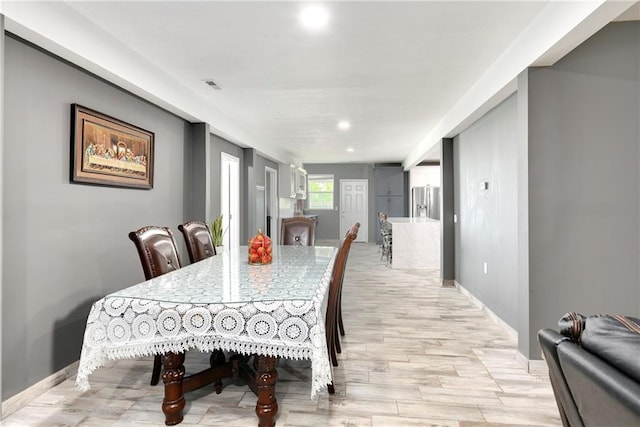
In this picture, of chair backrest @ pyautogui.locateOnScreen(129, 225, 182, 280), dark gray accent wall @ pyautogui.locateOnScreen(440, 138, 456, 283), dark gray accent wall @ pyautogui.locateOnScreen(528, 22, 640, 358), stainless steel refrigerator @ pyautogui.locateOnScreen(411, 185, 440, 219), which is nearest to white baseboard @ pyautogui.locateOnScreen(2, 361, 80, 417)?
chair backrest @ pyautogui.locateOnScreen(129, 225, 182, 280)

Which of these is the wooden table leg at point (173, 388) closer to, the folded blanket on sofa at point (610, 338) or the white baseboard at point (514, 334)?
the folded blanket on sofa at point (610, 338)

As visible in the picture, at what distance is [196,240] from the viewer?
298 centimetres

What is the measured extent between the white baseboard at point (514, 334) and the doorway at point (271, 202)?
423 centimetres

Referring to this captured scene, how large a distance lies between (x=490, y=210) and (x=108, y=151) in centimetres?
369

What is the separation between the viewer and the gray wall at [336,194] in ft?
34.4

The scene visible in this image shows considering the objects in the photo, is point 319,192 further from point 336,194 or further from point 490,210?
point 490,210

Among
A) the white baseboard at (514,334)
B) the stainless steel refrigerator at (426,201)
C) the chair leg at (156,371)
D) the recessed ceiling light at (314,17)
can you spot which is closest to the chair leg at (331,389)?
the chair leg at (156,371)

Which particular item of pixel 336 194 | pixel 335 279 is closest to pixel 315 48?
pixel 335 279

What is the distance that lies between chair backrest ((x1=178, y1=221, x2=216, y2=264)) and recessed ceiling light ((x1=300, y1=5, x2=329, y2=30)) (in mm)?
1894

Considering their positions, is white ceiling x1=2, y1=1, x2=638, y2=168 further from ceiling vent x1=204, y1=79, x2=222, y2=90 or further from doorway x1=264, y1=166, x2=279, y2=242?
doorway x1=264, y1=166, x2=279, y2=242

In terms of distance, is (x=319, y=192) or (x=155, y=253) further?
(x=319, y=192)

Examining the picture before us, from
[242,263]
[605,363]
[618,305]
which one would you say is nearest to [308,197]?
[242,263]

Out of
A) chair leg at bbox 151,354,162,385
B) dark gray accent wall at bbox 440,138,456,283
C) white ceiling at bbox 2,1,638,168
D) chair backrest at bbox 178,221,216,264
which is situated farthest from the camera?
dark gray accent wall at bbox 440,138,456,283

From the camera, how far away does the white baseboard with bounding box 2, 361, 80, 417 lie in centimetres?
193
